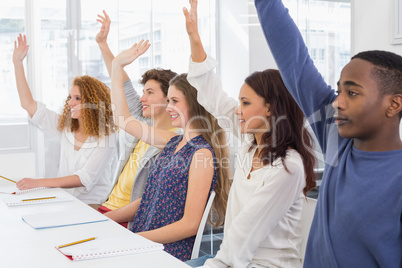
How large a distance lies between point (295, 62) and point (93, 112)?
1.80 meters

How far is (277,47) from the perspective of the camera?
47.4 inches

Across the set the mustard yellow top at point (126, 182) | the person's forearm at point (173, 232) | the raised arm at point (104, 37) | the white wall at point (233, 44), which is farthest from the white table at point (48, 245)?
the white wall at point (233, 44)

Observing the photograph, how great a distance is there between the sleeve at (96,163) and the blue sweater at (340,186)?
161 centimetres

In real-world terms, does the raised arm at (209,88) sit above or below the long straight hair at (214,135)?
above

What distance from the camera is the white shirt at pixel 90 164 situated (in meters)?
2.62

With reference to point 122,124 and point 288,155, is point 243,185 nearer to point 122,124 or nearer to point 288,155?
point 288,155

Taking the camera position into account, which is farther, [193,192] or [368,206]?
[193,192]

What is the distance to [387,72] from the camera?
3.47 ft

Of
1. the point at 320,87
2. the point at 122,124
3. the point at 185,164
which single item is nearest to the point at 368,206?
the point at 320,87

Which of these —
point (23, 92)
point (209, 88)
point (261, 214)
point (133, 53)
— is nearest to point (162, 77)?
point (133, 53)

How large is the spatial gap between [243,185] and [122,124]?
949 millimetres

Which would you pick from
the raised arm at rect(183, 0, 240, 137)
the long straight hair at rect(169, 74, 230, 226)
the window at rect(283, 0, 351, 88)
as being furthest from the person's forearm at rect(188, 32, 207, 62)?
the window at rect(283, 0, 351, 88)

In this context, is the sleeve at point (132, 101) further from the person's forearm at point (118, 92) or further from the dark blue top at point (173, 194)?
the dark blue top at point (173, 194)

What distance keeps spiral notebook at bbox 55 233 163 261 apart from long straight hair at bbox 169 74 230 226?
2.00ft
